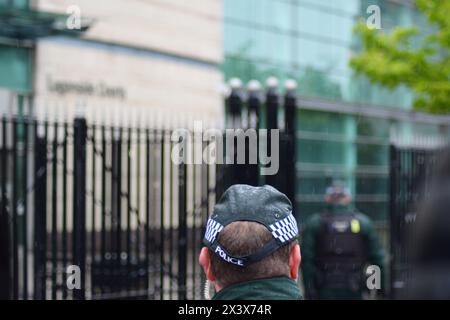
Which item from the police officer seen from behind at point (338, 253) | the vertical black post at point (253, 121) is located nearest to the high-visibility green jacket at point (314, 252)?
the police officer seen from behind at point (338, 253)

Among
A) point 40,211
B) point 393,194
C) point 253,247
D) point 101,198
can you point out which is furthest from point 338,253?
point 253,247

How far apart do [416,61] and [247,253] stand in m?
17.4

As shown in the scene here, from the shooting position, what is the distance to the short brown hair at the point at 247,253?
2.30 m

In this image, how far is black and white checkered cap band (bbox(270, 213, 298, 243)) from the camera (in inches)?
93.0

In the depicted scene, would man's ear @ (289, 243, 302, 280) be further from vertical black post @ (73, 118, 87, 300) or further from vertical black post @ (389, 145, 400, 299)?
vertical black post @ (389, 145, 400, 299)

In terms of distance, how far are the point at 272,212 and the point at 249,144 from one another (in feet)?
19.5

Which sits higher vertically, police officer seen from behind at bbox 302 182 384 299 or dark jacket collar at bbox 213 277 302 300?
dark jacket collar at bbox 213 277 302 300

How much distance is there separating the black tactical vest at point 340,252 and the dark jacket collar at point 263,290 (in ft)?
23.1

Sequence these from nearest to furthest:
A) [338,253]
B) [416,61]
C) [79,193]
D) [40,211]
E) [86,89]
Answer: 1. [79,193]
2. [40,211]
3. [338,253]
4. [416,61]
5. [86,89]

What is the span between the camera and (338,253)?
9.32 meters

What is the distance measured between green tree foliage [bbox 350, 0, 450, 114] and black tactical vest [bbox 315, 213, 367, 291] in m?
9.82

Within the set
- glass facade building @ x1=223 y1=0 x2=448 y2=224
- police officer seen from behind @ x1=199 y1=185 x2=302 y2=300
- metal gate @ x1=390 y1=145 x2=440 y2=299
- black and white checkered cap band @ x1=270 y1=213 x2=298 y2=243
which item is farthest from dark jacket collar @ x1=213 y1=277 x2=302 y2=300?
glass facade building @ x1=223 y1=0 x2=448 y2=224

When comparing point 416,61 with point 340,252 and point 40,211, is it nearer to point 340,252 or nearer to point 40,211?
point 340,252

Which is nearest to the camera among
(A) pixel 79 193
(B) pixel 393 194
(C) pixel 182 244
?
(A) pixel 79 193
